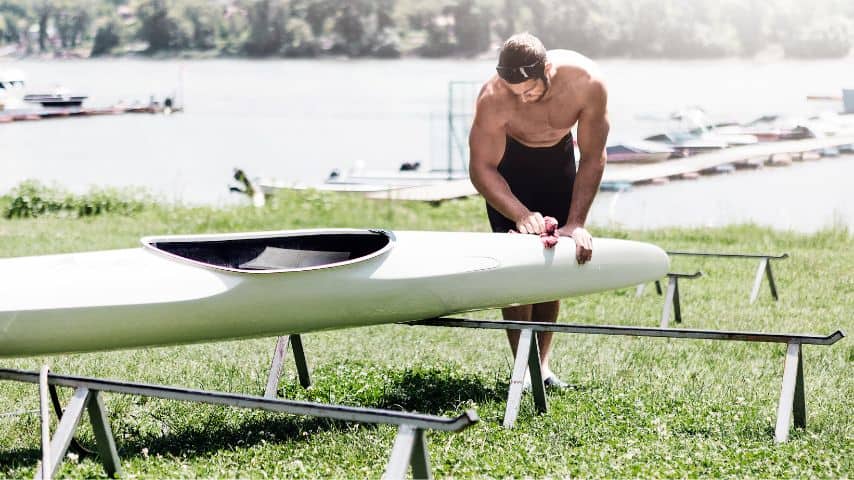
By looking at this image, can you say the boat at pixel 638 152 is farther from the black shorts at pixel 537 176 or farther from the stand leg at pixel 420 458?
the stand leg at pixel 420 458

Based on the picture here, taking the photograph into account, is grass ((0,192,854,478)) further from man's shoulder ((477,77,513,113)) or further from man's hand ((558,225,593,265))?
man's shoulder ((477,77,513,113))

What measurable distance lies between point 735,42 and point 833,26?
2.49 m

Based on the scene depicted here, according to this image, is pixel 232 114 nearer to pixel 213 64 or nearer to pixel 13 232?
pixel 213 64

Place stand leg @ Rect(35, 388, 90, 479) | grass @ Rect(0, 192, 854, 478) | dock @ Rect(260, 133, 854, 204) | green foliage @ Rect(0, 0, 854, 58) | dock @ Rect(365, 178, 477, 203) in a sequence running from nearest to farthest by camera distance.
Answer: stand leg @ Rect(35, 388, 90, 479) → grass @ Rect(0, 192, 854, 478) → dock @ Rect(365, 178, 477, 203) → dock @ Rect(260, 133, 854, 204) → green foliage @ Rect(0, 0, 854, 58)

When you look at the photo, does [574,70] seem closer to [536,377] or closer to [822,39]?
[536,377]

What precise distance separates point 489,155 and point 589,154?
45 cm

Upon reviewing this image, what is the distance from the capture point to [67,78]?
1105 inches

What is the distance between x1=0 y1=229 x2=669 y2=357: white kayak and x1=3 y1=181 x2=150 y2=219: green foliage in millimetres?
9065

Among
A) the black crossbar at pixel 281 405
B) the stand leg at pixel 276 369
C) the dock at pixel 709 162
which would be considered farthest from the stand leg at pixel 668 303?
the dock at pixel 709 162

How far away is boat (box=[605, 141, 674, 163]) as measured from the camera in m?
20.9

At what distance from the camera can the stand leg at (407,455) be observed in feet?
10.3

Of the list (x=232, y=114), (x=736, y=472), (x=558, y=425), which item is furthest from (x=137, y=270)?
(x=232, y=114)

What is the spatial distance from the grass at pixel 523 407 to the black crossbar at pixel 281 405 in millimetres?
423

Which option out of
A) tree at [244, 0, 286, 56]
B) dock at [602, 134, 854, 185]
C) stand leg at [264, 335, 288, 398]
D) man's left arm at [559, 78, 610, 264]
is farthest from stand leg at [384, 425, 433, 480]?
tree at [244, 0, 286, 56]
